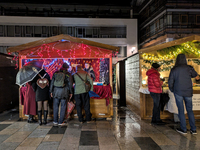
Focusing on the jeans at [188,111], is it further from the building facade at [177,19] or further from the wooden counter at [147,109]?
the building facade at [177,19]

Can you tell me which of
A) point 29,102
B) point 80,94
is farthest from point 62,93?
point 29,102

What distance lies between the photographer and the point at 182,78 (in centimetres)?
415

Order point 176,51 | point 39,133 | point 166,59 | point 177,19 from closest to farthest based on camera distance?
point 39,133, point 176,51, point 166,59, point 177,19

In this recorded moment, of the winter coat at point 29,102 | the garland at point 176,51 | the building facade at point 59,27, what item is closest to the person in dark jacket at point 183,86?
the garland at point 176,51

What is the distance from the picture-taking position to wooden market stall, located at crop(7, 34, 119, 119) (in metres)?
5.40

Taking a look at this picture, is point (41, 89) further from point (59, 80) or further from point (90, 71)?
point (90, 71)

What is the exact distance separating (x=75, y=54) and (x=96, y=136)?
3859mm

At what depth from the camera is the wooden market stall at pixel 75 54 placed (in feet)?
17.7

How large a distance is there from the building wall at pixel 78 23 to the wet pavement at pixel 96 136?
1305cm

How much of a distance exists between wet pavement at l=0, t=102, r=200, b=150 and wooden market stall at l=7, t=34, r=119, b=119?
676 mm

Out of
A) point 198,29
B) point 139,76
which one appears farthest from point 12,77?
point 198,29

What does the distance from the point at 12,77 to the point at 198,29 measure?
14696 millimetres

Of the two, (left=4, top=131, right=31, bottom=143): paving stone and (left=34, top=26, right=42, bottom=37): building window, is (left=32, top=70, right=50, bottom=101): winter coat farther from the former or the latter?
(left=34, top=26, right=42, bottom=37): building window

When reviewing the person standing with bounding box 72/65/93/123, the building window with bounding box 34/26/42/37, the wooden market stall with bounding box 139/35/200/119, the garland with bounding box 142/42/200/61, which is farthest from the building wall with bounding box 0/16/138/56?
the person standing with bounding box 72/65/93/123
